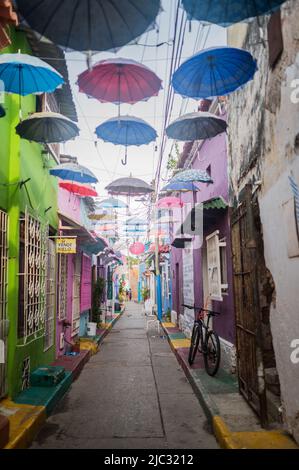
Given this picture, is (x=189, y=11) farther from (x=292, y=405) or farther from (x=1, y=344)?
(x=1, y=344)

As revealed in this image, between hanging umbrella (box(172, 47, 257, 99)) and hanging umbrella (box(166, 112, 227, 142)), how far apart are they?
930 millimetres

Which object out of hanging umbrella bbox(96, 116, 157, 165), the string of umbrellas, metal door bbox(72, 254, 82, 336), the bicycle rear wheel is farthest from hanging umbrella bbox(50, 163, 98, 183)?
metal door bbox(72, 254, 82, 336)

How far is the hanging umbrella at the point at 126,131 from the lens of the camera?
5949 millimetres

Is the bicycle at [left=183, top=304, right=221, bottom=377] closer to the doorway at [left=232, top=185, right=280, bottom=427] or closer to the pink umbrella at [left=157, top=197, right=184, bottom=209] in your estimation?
the doorway at [left=232, top=185, right=280, bottom=427]

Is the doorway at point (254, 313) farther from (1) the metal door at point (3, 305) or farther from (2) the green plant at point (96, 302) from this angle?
(2) the green plant at point (96, 302)

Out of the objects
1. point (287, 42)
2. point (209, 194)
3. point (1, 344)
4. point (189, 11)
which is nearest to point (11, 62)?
point (189, 11)

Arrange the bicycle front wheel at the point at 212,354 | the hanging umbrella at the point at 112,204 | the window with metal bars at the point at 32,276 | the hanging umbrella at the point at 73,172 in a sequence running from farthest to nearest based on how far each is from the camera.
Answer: the hanging umbrella at the point at 112,204
the hanging umbrella at the point at 73,172
the bicycle front wheel at the point at 212,354
the window with metal bars at the point at 32,276

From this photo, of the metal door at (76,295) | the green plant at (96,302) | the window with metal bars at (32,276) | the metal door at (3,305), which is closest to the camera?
the metal door at (3,305)

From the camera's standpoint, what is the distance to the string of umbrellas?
3.27 metres

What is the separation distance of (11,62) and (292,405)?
509 cm

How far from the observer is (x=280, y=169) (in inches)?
180

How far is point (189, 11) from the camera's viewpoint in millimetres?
3424

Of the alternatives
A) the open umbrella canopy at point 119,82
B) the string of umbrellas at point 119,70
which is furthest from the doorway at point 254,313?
the open umbrella canopy at point 119,82

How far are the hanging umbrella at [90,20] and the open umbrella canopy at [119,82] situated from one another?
4.04 ft
